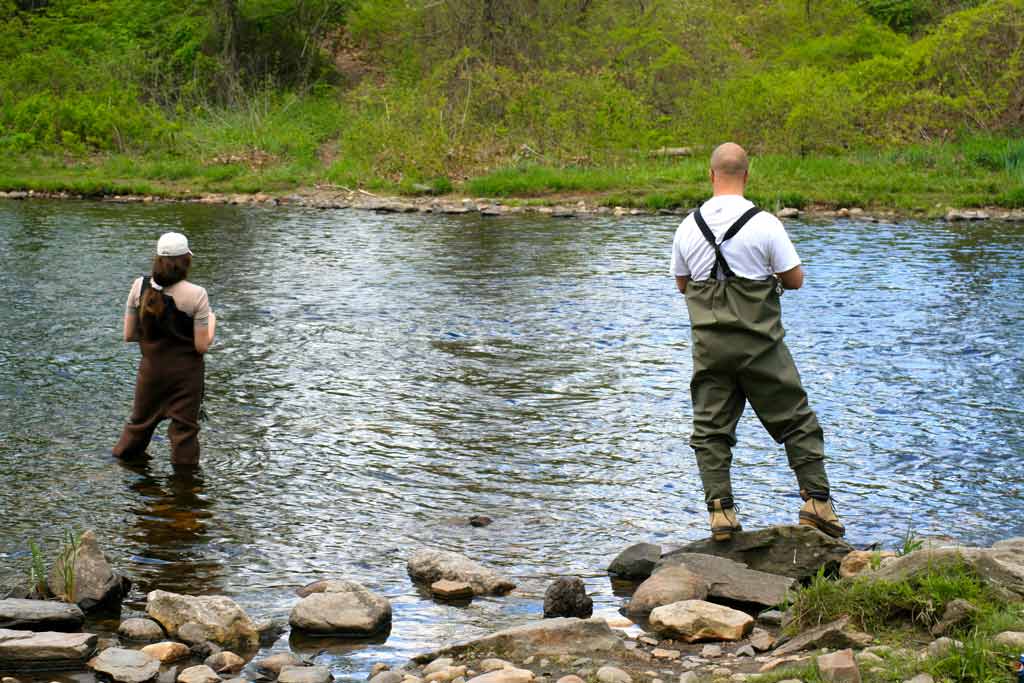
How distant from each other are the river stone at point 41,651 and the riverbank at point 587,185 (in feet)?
63.1

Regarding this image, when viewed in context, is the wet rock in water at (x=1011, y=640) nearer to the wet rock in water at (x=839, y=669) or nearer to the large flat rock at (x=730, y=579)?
the wet rock in water at (x=839, y=669)

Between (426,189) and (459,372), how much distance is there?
1584cm

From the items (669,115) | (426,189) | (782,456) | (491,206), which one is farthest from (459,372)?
(669,115)

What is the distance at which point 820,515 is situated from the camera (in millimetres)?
6285

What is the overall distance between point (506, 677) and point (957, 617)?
64.2 inches

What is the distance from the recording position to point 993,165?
83.3ft

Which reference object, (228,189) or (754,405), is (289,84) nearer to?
(228,189)

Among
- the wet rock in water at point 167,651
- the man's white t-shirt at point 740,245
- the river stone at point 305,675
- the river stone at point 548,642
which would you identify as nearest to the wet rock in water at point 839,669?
the river stone at point 548,642

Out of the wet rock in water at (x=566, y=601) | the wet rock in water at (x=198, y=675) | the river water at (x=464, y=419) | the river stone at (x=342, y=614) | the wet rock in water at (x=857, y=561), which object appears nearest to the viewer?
the wet rock in water at (x=198, y=675)

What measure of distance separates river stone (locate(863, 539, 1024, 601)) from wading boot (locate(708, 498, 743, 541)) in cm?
115

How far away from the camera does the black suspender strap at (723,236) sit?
236 inches

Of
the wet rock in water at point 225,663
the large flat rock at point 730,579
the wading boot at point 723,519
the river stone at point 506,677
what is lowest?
the wet rock in water at point 225,663

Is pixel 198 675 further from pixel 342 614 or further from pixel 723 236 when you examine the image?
pixel 723 236

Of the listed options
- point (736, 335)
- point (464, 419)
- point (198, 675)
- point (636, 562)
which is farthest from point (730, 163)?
point (464, 419)
